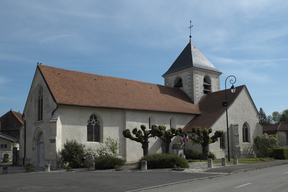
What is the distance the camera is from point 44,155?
71.8ft

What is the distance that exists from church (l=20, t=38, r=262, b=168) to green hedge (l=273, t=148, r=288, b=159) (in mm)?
2751

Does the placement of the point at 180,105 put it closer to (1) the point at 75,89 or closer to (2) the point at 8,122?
(1) the point at 75,89

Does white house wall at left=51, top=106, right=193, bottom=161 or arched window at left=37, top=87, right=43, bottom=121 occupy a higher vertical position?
arched window at left=37, top=87, right=43, bottom=121

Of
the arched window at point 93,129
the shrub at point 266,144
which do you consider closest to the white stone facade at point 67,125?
the arched window at point 93,129

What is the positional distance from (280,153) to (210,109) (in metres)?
8.37

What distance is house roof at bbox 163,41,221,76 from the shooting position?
114ft

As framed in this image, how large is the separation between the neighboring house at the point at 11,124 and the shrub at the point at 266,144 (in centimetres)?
3766

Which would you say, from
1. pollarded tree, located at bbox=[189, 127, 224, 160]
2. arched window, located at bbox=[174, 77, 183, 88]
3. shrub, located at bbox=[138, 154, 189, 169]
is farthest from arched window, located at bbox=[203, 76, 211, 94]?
shrub, located at bbox=[138, 154, 189, 169]

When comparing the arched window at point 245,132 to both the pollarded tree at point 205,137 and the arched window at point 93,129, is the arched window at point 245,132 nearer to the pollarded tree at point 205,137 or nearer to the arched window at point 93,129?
the pollarded tree at point 205,137

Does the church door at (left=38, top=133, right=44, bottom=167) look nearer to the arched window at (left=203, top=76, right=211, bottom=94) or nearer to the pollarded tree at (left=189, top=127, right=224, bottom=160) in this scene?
the pollarded tree at (left=189, top=127, right=224, bottom=160)

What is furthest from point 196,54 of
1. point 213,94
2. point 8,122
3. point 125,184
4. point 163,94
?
point 8,122

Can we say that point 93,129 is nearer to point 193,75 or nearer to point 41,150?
point 41,150

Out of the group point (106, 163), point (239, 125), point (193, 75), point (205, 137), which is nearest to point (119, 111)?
point (106, 163)

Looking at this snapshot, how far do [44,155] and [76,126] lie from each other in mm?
3525
